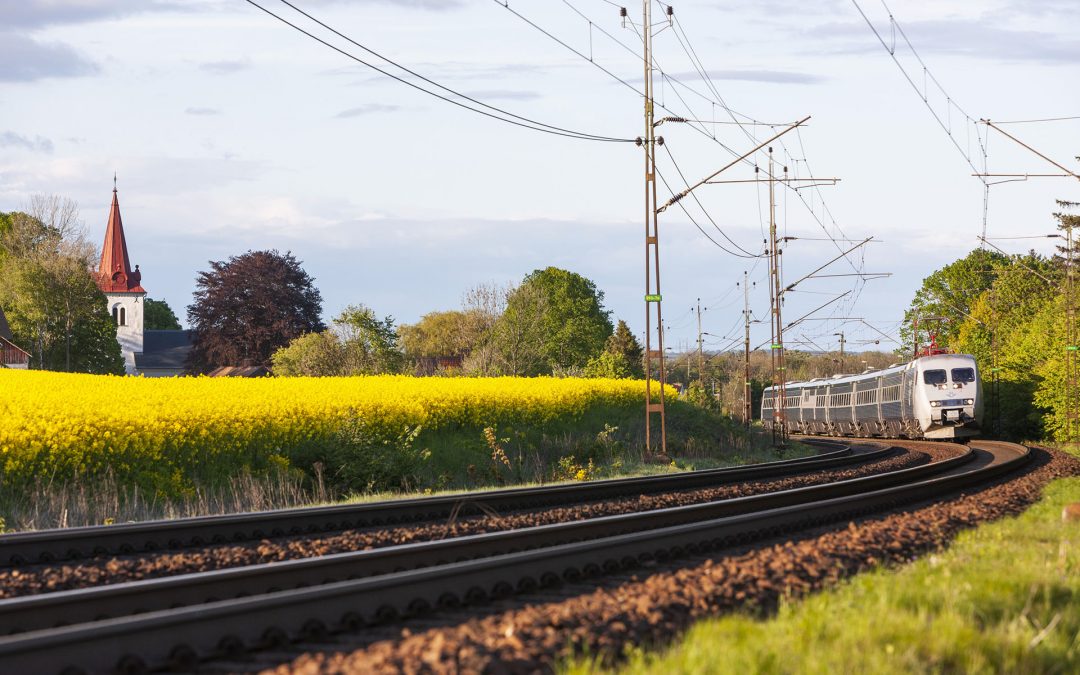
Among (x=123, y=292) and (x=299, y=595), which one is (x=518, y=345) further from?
(x=123, y=292)

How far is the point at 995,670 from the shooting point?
5922mm

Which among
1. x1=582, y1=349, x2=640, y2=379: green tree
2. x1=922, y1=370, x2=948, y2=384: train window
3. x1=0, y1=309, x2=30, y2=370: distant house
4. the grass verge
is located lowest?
the grass verge

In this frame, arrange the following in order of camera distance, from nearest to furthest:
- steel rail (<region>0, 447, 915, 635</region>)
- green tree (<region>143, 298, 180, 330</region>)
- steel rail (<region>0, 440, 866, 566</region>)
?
steel rail (<region>0, 447, 915, 635</region>), steel rail (<region>0, 440, 866, 566</region>), green tree (<region>143, 298, 180, 330</region>)

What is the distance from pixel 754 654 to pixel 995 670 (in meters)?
1.27

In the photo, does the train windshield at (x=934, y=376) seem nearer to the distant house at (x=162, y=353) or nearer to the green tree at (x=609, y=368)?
the green tree at (x=609, y=368)

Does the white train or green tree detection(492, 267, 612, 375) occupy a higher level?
green tree detection(492, 267, 612, 375)

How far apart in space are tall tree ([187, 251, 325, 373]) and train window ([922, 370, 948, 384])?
52099mm

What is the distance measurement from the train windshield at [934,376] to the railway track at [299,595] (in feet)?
116

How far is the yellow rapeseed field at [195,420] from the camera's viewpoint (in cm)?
1659

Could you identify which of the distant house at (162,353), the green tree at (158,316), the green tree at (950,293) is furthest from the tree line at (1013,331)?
the green tree at (158,316)

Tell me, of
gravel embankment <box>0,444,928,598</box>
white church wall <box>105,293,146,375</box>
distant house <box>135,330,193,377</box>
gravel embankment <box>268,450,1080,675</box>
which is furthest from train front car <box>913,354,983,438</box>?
white church wall <box>105,293,146,375</box>

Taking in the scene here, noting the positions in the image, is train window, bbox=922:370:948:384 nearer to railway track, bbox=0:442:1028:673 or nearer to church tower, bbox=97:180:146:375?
railway track, bbox=0:442:1028:673

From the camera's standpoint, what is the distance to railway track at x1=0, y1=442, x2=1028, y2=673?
249 inches

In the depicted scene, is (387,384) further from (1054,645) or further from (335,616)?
(1054,645)
